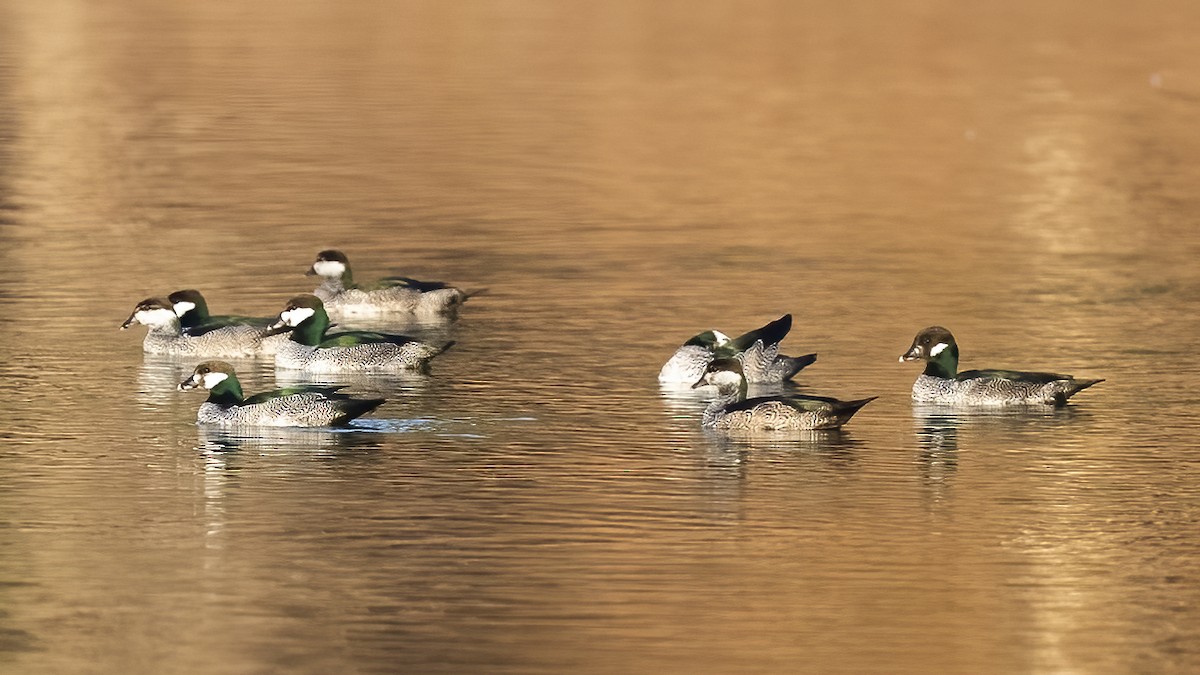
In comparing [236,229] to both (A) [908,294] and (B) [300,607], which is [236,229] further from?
(B) [300,607]

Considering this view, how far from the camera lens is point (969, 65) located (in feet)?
201

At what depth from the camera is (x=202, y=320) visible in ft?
84.9

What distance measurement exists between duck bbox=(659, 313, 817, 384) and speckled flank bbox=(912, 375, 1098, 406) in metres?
1.69

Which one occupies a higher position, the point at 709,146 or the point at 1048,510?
the point at 709,146

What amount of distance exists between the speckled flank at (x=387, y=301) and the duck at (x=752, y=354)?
14.7 feet

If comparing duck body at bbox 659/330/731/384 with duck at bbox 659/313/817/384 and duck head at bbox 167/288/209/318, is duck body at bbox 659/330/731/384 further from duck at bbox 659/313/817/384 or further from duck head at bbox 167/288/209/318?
duck head at bbox 167/288/209/318

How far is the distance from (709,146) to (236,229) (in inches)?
501

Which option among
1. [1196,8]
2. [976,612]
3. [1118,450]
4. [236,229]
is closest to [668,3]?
[1196,8]

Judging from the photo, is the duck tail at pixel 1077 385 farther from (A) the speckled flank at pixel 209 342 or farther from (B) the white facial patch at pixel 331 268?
(B) the white facial patch at pixel 331 268

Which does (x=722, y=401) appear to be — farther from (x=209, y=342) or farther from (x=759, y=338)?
(x=209, y=342)

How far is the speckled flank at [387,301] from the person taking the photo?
27828 millimetres

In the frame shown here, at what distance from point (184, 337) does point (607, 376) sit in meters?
4.58

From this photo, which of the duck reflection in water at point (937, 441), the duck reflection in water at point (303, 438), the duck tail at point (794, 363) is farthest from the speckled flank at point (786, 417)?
the duck tail at point (794, 363)

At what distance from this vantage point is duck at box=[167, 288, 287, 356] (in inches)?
1001
